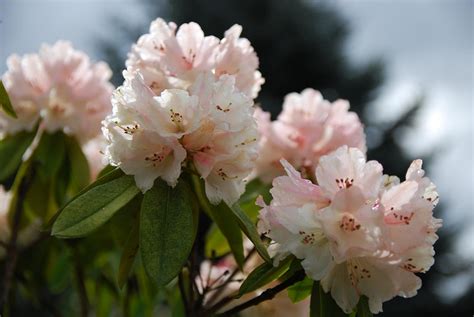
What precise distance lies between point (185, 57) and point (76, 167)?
0.47 metres

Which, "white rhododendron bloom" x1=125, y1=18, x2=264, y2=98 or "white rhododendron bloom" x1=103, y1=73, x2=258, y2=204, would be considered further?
"white rhododendron bloom" x1=125, y1=18, x2=264, y2=98

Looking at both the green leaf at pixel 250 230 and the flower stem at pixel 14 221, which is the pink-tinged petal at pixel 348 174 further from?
the flower stem at pixel 14 221

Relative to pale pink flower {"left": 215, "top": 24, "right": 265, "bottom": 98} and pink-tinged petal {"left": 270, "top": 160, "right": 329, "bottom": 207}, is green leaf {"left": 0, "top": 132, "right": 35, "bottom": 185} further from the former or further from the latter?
pink-tinged petal {"left": 270, "top": 160, "right": 329, "bottom": 207}

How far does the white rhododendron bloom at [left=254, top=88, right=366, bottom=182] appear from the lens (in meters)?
1.51

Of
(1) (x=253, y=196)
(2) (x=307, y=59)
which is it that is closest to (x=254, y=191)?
(1) (x=253, y=196)

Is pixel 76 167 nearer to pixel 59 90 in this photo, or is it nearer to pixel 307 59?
pixel 59 90

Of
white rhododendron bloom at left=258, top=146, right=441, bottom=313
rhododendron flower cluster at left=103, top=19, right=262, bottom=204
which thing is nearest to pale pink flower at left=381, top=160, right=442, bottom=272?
white rhododendron bloom at left=258, top=146, right=441, bottom=313

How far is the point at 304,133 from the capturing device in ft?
5.11

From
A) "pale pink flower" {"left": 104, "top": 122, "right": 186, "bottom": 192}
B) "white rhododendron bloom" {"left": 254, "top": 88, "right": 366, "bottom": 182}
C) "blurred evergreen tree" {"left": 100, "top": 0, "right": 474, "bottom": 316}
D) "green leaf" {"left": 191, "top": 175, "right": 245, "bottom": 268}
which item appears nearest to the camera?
"pale pink flower" {"left": 104, "top": 122, "right": 186, "bottom": 192}

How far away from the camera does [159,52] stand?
4.02ft

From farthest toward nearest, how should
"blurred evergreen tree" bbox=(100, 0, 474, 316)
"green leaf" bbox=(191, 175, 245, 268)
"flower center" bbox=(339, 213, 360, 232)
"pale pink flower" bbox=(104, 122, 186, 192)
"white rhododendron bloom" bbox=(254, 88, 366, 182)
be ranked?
"blurred evergreen tree" bbox=(100, 0, 474, 316) → "white rhododendron bloom" bbox=(254, 88, 366, 182) → "green leaf" bbox=(191, 175, 245, 268) → "pale pink flower" bbox=(104, 122, 186, 192) → "flower center" bbox=(339, 213, 360, 232)

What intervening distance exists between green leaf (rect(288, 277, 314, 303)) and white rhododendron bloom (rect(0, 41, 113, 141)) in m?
0.65

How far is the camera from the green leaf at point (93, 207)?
0.99m

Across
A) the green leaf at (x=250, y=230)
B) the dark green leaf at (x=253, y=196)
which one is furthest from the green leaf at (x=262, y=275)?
the dark green leaf at (x=253, y=196)
